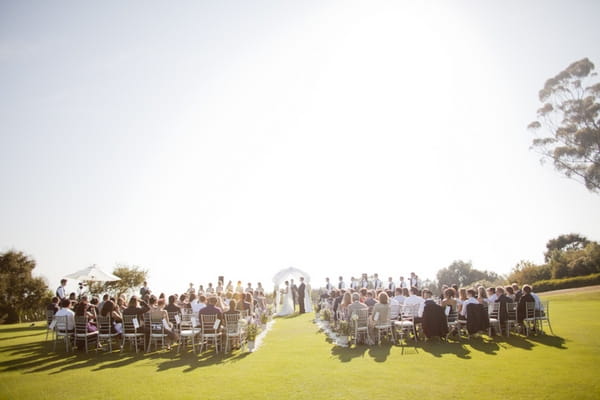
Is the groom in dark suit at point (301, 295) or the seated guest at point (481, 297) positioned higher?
the seated guest at point (481, 297)

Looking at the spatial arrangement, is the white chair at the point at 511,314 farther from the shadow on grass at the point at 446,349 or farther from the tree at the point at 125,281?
the tree at the point at 125,281

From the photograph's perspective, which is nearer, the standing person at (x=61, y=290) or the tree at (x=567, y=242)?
the standing person at (x=61, y=290)

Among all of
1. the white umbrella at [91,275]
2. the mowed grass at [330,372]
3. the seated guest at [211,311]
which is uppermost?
the white umbrella at [91,275]

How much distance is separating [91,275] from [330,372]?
12.9 meters

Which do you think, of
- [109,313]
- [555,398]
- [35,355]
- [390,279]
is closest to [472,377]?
[555,398]

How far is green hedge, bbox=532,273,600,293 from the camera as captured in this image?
24.8m

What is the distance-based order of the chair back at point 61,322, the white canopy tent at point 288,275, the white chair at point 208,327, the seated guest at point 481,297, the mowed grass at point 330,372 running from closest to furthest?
1. the mowed grass at point 330,372
2. the white chair at point 208,327
3. the chair back at point 61,322
4. the seated guest at point 481,297
5. the white canopy tent at point 288,275

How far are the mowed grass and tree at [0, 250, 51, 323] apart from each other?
2192 centimetres

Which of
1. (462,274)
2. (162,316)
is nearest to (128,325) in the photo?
(162,316)

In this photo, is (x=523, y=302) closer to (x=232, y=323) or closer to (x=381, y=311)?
(x=381, y=311)

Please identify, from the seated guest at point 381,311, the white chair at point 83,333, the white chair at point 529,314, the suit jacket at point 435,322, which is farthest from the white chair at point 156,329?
the white chair at point 529,314

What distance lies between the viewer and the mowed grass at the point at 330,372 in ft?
20.5

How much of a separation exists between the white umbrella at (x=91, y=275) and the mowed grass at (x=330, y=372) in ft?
14.9

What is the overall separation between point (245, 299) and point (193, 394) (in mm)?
7147
